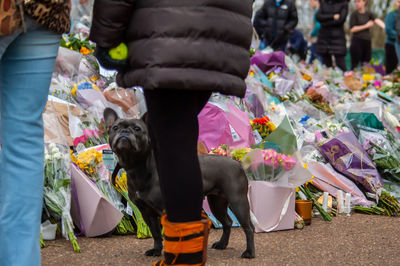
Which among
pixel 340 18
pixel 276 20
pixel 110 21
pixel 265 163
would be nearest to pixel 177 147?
pixel 110 21

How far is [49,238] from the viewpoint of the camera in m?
3.46

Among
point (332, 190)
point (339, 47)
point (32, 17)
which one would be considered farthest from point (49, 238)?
point (339, 47)

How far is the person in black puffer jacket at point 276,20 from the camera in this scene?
10758 mm

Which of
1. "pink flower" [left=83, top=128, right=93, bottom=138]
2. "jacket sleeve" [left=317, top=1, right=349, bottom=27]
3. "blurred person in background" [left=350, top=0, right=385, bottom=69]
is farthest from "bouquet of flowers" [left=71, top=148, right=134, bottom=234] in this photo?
"blurred person in background" [left=350, top=0, right=385, bottom=69]

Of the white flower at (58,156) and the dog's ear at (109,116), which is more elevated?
the dog's ear at (109,116)

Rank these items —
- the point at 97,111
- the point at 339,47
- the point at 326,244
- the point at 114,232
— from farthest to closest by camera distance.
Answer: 1. the point at 339,47
2. the point at 97,111
3. the point at 114,232
4. the point at 326,244

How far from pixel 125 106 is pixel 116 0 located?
303cm

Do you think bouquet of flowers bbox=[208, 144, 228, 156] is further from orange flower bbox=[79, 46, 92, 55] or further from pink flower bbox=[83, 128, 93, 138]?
orange flower bbox=[79, 46, 92, 55]

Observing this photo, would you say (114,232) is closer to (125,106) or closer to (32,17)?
(125,106)

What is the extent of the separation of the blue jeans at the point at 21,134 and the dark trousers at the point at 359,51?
39.6ft

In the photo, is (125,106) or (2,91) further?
(125,106)

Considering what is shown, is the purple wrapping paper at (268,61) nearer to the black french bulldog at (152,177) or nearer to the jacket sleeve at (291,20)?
the jacket sleeve at (291,20)

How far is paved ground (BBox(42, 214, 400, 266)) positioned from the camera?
3.06 m

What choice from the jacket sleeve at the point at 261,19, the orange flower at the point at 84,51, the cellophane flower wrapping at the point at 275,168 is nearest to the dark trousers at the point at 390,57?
the jacket sleeve at the point at 261,19
